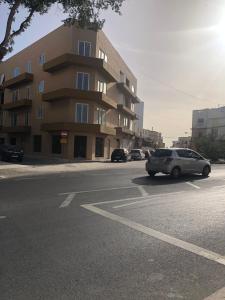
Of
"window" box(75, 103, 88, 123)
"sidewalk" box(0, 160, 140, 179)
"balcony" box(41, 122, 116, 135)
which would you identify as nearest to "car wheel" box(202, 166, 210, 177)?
"sidewalk" box(0, 160, 140, 179)

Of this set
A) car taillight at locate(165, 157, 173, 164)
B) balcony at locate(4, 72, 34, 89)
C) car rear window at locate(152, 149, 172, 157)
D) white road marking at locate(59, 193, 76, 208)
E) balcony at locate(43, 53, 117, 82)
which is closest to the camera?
white road marking at locate(59, 193, 76, 208)

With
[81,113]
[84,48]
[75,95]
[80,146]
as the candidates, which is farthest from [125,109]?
[75,95]

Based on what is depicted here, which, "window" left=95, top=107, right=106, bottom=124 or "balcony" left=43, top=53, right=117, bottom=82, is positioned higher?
"balcony" left=43, top=53, right=117, bottom=82

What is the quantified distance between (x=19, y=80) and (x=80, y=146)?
58.4 feet

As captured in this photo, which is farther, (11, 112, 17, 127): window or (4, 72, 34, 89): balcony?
(11, 112, 17, 127): window

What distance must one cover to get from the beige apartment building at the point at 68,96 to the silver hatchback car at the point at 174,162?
69.5 ft

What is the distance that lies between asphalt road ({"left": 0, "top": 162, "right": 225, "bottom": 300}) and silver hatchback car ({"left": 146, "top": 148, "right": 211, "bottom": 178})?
829 cm

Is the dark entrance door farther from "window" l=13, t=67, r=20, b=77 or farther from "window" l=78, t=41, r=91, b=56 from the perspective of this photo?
"window" l=13, t=67, r=20, b=77

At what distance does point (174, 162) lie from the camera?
882 inches

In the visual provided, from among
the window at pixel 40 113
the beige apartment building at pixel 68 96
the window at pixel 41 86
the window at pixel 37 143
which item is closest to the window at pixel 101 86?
the beige apartment building at pixel 68 96

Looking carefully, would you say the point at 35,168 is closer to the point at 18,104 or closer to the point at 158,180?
the point at 158,180

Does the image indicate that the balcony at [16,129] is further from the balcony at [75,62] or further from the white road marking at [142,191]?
the white road marking at [142,191]

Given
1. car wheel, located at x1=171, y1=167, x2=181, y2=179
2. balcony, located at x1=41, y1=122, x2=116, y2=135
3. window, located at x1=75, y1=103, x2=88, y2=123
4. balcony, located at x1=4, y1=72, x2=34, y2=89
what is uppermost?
balcony, located at x1=4, y1=72, x2=34, y2=89

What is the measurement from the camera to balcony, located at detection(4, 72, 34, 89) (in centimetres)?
5766
